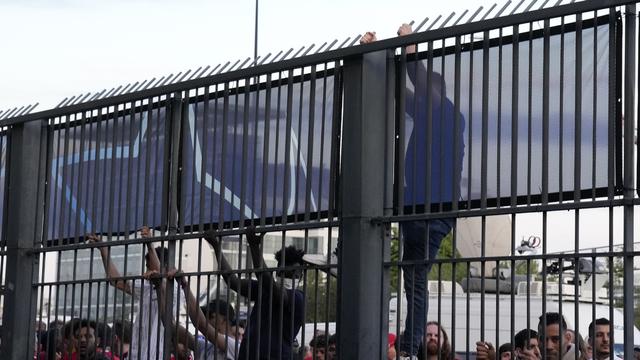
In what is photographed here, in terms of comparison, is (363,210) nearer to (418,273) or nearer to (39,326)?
(418,273)

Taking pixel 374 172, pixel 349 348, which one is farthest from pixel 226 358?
pixel 374 172

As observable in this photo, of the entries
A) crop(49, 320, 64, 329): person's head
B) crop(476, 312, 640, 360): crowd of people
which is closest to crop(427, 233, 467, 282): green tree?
crop(476, 312, 640, 360): crowd of people

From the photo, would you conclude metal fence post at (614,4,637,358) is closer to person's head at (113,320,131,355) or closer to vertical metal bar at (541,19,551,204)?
vertical metal bar at (541,19,551,204)

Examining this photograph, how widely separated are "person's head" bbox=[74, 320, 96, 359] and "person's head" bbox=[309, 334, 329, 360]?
5.42 ft

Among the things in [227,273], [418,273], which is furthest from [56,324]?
[418,273]

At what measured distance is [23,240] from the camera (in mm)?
8164

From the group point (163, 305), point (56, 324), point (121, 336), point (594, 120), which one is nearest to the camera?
point (594, 120)

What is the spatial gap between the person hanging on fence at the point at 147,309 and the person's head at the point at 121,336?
8 centimetres

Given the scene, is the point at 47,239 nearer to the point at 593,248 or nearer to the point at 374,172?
the point at 374,172

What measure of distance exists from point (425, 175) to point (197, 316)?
1657 mm

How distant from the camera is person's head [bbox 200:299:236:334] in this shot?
6695 millimetres

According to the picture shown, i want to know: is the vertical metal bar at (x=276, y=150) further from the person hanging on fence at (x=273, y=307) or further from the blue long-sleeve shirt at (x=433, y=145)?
the blue long-sleeve shirt at (x=433, y=145)

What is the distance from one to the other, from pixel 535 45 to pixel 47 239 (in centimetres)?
380

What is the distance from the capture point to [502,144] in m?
5.69
